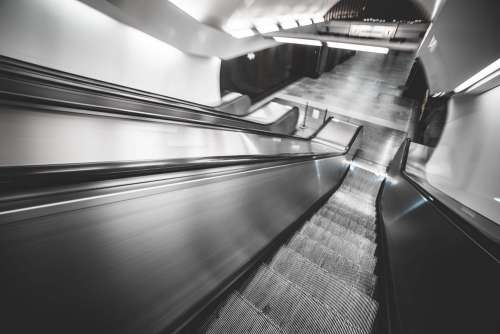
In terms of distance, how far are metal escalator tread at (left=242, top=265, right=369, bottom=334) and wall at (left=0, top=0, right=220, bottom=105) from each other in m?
4.34

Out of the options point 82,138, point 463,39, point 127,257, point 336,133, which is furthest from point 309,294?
point 336,133

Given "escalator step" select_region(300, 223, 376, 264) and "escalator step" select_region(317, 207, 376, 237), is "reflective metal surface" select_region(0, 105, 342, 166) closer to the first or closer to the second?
"escalator step" select_region(300, 223, 376, 264)

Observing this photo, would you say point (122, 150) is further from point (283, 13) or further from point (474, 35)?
point (283, 13)

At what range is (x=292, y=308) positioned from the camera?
164cm

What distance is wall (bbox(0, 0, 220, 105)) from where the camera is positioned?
320 cm

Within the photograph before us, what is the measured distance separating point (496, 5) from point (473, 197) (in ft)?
10.3

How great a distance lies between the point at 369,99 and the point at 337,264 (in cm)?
1093

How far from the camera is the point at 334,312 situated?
1.55 metres

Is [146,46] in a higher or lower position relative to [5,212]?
higher

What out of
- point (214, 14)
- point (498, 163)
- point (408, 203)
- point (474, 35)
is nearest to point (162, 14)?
point (214, 14)

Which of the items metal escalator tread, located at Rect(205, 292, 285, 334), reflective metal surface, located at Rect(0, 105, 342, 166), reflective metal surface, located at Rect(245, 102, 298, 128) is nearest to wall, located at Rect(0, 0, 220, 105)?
reflective metal surface, located at Rect(245, 102, 298, 128)

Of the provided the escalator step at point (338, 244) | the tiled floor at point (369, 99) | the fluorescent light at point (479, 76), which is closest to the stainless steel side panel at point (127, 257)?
the escalator step at point (338, 244)

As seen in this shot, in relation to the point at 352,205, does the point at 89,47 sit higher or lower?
higher

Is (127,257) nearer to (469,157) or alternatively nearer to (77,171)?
(77,171)
